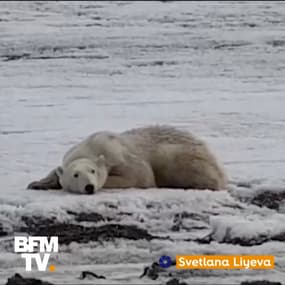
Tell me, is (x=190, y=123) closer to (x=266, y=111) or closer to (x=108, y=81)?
(x=266, y=111)

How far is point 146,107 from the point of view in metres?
13.3

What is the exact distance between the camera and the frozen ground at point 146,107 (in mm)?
6707

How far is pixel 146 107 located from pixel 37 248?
6.88 meters

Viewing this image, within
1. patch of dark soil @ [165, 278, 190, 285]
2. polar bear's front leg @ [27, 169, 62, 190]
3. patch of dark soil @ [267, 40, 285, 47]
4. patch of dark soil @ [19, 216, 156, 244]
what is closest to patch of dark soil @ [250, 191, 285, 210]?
patch of dark soil @ [19, 216, 156, 244]

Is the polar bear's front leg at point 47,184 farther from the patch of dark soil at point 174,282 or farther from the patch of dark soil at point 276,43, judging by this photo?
the patch of dark soil at point 276,43

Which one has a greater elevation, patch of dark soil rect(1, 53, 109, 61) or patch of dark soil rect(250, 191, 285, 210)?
patch of dark soil rect(250, 191, 285, 210)

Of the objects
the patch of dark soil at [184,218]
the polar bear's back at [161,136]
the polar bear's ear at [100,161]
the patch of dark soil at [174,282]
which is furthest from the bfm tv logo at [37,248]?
the polar bear's back at [161,136]

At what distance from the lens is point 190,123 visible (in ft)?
40.0

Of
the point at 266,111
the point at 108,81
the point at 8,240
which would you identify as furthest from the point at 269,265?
the point at 108,81

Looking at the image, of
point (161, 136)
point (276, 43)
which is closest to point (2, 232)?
point (161, 136)

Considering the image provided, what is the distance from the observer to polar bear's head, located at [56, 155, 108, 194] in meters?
7.77

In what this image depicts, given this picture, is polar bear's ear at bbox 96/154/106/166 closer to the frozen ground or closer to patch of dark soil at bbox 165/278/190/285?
the frozen ground

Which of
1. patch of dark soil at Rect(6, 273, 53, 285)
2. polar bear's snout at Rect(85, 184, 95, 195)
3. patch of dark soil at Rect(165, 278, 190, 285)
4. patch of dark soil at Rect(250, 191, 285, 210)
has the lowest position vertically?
patch of dark soil at Rect(250, 191, 285, 210)

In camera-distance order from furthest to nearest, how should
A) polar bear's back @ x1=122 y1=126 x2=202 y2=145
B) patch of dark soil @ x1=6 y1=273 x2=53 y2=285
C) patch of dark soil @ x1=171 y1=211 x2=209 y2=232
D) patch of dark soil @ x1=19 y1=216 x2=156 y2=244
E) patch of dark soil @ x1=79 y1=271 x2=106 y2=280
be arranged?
polar bear's back @ x1=122 y1=126 x2=202 y2=145, patch of dark soil @ x1=171 y1=211 x2=209 y2=232, patch of dark soil @ x1=19 y1=216 x2=156 y2=244, patch of dark soil @ x1=79 y1=271 x2=106 y2=280, patch of dark soil @ x1=6 y1=273 x2=53 y2=285
